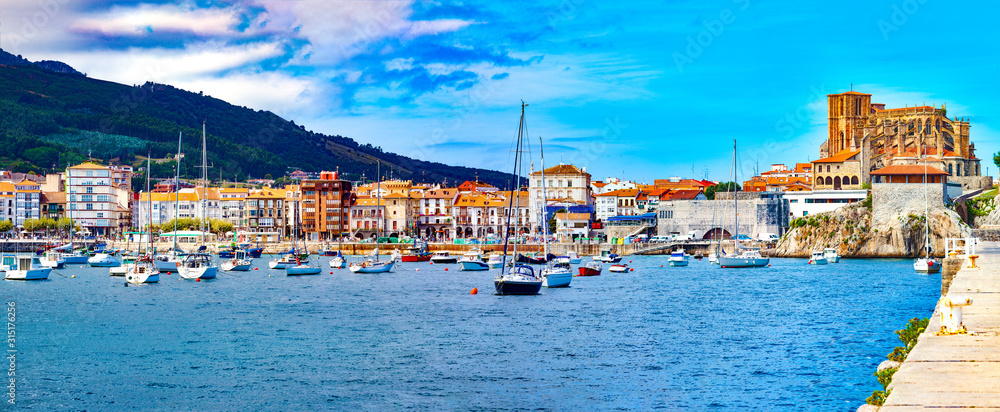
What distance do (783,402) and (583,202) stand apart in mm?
98624

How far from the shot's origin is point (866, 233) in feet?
248

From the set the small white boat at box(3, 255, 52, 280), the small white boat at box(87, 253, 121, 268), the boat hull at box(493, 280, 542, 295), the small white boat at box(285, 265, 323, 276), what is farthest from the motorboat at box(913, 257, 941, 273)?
the small white boat at box(87, 253, 121, 268)

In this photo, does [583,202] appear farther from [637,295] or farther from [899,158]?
[637,295]

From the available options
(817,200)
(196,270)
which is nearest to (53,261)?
(196,270)

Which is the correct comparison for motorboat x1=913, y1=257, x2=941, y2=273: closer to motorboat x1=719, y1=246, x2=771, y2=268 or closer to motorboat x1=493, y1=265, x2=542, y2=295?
motorboat x1=719, y1=246, x2=771, y2=268

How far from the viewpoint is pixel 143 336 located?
2903cm

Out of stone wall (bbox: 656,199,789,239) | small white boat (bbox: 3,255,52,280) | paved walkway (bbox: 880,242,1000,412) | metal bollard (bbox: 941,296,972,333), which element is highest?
stone wall (bbox: 656,199,789,239)

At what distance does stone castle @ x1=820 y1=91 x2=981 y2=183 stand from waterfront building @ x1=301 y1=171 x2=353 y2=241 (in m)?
59.8

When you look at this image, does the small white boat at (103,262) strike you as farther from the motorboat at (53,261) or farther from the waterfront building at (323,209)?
the waterfront building at (323,209)

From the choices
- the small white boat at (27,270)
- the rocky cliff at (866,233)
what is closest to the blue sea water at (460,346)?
the small white boat at (27,270)

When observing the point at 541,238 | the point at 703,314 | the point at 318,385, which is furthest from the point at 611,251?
the point at 318,385

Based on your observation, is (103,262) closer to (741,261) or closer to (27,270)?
(27,270)

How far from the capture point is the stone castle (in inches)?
3866

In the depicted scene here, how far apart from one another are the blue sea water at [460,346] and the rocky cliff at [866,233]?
26454 mm
